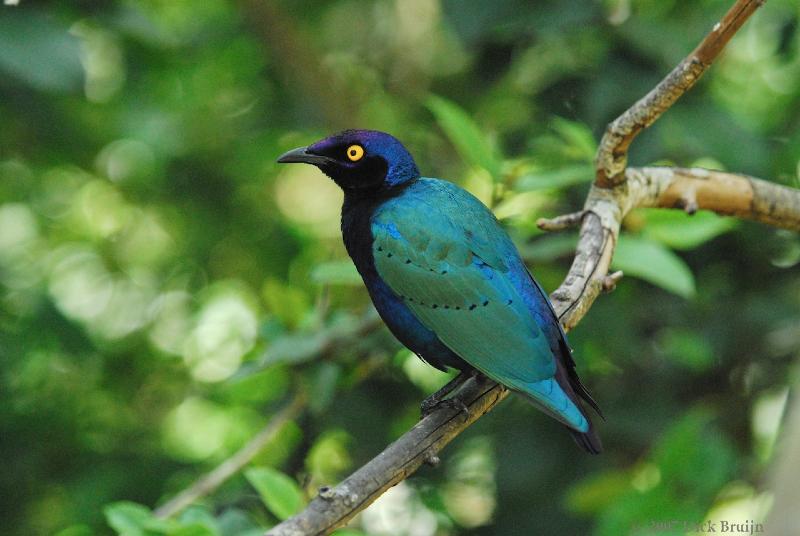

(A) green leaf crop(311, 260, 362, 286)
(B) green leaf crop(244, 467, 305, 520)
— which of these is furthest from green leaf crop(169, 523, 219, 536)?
(A) green leaf crop(311, 260, 362, 286)

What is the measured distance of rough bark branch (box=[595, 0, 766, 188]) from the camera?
121 inches

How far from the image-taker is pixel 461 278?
3.53 m

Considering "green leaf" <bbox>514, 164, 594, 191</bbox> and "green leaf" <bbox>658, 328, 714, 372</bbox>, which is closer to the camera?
"green leaf" <bbox>514, 164, 594, 191</bbox>

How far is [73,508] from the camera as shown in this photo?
481 centimetres

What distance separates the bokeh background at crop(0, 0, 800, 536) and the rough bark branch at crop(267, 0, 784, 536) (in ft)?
0.73

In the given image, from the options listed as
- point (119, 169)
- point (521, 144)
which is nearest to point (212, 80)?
point (119, 169)

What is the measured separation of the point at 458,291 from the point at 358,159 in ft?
2.46

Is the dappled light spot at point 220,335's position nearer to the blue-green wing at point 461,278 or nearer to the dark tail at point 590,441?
the blue-green wing at point 461,278

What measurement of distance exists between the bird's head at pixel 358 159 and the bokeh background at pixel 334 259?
0.91 ft

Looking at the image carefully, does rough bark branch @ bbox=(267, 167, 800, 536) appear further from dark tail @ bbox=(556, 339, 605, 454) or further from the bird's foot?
dark tail @ bbox=(556, 339, 605, 454)

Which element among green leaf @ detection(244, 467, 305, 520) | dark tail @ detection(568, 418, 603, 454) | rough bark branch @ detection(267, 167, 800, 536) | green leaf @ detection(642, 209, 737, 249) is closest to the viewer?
rough bark branch @ detection(267, 167, 800, 536)

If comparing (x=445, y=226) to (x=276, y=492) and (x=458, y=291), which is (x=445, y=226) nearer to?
(x=458, y=291)

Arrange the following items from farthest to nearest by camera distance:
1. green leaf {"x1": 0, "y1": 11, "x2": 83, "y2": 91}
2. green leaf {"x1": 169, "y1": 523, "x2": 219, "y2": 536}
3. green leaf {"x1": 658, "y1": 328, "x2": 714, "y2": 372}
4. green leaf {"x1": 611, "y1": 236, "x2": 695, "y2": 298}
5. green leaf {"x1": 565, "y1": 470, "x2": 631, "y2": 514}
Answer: green leaf {"x1": 658, "y1": 328, "x2": 714, "y2": 372} → green leaf {"x1": 565, "y1": 470, "x2": 631, "y2": 514} → green leaf {"x1": 0, "y1": 11, "x2": 83, "y2": 91} → green leaf {"x1": 611, "y1": 236, "x2": 695, "y2": 298} → green leaf {"x1": 169, "y1": 523, "x2": 219, "y2": 536}

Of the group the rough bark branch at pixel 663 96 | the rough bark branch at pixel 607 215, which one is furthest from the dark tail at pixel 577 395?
the rough bark branch at pixel 663 96
